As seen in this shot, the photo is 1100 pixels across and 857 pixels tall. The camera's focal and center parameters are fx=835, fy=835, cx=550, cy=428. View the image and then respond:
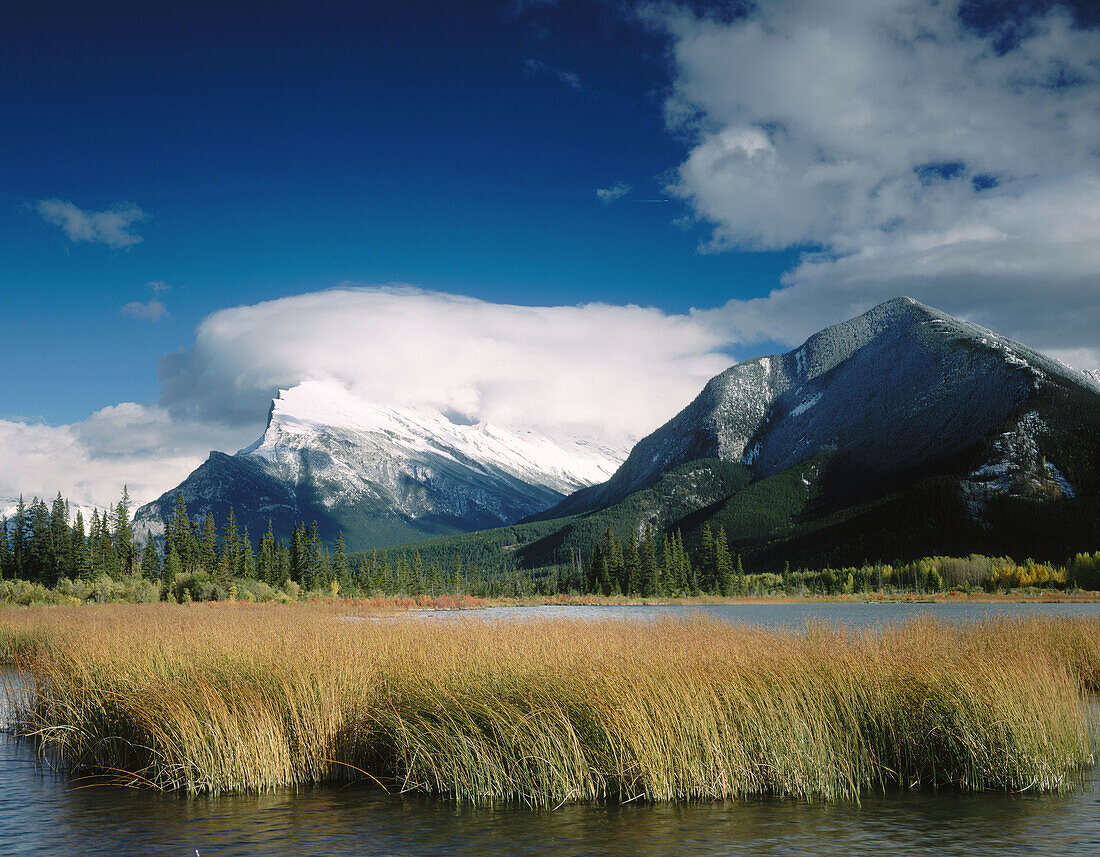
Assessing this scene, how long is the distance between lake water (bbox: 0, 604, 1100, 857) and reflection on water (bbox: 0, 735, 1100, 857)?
28 millimetres

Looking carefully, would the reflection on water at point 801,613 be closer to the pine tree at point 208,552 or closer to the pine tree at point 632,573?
the pine tree at point 632,573

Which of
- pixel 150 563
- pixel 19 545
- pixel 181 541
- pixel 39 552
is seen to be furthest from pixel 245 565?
pixel 19 545

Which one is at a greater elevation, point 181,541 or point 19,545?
point 19,545

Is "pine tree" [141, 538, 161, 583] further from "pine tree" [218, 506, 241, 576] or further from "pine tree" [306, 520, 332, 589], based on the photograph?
"pine tree" [306, 520, 332, 589]

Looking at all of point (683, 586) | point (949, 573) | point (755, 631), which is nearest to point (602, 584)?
point (683, 586)

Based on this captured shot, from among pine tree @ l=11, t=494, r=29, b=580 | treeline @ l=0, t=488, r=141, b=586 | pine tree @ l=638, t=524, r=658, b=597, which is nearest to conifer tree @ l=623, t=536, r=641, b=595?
pine tree @ l=638, t=524, r=658, b=597

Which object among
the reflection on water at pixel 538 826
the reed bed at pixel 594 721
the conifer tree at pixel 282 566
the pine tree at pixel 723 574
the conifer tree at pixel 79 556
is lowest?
the pine tree at pixel 723 574

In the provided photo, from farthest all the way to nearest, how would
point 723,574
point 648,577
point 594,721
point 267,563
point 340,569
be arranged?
1. point 723,574
2. point 648,577
3. point 340,569
4. point 267,563
5. point 594,721

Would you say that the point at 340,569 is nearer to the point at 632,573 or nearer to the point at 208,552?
the point at 208,552

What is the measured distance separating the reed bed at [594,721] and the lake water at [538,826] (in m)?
0.51

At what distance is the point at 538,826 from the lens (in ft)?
41.3

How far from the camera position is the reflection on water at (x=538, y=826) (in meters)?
11.5

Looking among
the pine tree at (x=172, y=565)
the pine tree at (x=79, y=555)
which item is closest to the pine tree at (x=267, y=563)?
the pine tree at (x=172, y=565)

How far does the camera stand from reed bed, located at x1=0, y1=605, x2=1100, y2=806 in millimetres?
13789
